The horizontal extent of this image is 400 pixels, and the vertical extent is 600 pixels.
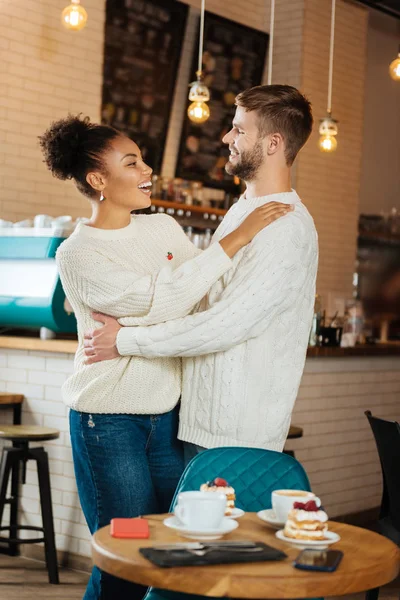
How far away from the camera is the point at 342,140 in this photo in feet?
30.9

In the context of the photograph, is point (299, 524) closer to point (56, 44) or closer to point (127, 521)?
point (127, 521)

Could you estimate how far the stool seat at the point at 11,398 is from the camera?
5.25 metres

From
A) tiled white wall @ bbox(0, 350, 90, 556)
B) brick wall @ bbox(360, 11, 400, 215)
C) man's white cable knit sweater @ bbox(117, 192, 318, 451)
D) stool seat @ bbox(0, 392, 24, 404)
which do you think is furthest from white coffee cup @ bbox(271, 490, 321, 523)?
brick wall @ bbox(360, 11, 400, 215)

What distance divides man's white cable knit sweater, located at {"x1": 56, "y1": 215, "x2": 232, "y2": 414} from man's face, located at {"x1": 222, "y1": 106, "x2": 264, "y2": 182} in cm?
27

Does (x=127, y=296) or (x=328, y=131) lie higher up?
(x=328, y=131)

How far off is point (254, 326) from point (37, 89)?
4.81 metres

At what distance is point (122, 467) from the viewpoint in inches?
107

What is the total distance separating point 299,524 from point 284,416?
0.80 meters

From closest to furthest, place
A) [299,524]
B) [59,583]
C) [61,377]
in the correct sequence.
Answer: [299,524] < [59,583] < [61,377]

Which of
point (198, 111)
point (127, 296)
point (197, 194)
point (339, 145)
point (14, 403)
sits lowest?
point (14, 403)

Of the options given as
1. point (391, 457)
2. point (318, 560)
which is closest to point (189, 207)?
point (391, 457)

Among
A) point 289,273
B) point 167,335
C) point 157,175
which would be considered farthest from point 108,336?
point 157,175

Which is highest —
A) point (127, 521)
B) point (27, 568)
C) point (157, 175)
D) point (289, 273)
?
point (157, 175)

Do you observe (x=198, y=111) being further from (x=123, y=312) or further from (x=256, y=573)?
(x=256, y=573)
